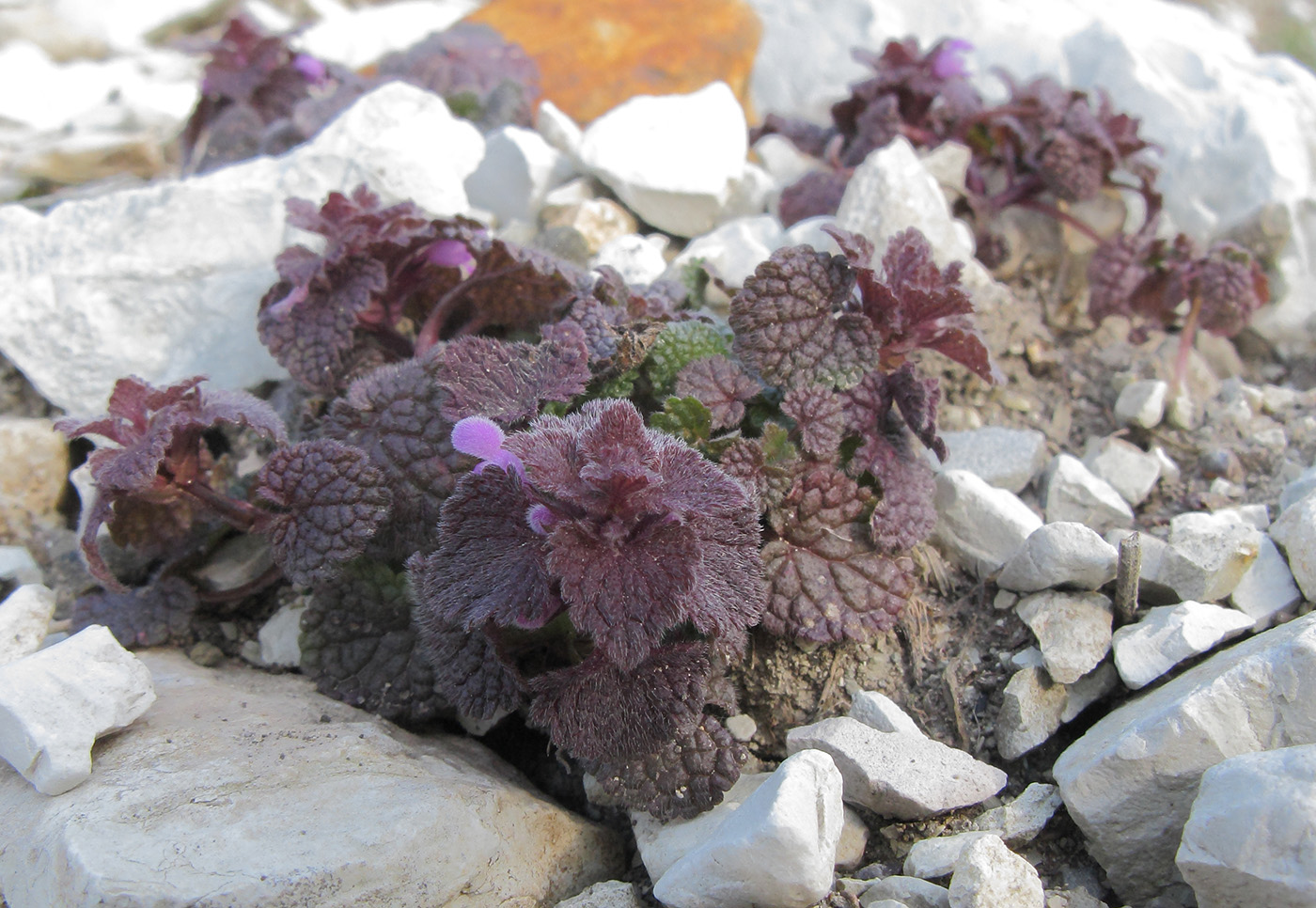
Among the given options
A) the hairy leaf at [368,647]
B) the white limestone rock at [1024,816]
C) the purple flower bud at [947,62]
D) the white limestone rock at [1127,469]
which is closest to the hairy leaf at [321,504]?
the hairy leaf at [368,647]

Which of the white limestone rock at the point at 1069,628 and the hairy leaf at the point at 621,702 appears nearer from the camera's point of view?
the hairy leaf at the point at 621,702

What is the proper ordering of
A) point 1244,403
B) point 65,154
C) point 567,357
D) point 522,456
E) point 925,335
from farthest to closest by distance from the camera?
1. point 65,154
2. point 1244,403
3. point 925,335
4. point 567,357
5. point 522,456

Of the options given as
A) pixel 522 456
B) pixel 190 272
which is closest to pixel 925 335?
pixel 522 456

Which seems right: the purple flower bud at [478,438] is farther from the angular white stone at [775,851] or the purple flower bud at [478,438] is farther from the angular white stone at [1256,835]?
the angular white stone at [1256,835]

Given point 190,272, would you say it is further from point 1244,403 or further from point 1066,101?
point 1244,403

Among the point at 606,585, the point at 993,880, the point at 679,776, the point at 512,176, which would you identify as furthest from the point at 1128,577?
the point at 512,176
